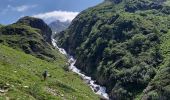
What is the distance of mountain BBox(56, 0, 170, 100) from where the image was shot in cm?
10744

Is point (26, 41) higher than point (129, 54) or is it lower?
higher

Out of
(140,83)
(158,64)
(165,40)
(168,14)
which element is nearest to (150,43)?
(165,40)

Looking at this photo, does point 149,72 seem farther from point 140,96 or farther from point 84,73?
point 84,73

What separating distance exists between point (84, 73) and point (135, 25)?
32.9 metres

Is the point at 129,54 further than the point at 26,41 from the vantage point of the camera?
No

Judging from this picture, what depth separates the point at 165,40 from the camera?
141 metres

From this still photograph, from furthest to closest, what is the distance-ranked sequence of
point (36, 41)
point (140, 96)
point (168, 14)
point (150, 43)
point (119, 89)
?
point (168, 14) < point (36, 41) < point (150, 43) < point (119, 89) < point (140, 96)

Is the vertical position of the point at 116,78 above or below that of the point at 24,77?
below

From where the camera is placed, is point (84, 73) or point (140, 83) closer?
point (140, 83)

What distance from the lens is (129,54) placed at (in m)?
134

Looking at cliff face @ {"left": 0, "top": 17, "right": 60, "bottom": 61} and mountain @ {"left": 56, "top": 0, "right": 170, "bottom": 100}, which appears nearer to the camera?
mountain @ {"left": 56, "top": 0, "right": 170, "bottom": 100}

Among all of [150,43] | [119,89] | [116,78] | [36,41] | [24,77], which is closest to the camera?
[24,77]

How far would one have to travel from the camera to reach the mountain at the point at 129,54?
4230 inches

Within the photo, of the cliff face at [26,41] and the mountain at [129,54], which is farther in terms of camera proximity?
the cliff face at [26,41]
